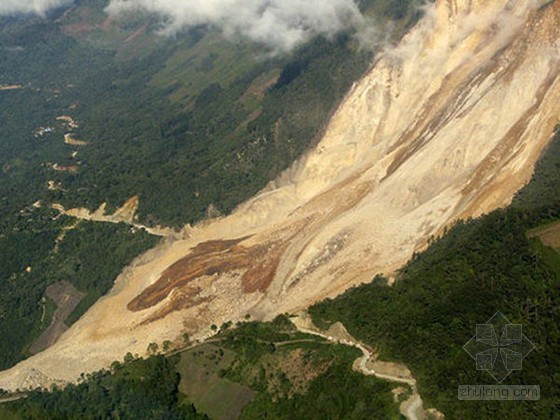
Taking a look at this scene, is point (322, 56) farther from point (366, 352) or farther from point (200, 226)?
point (366, 352)

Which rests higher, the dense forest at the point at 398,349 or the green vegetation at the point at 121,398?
the green vegetation at the point at 121,398

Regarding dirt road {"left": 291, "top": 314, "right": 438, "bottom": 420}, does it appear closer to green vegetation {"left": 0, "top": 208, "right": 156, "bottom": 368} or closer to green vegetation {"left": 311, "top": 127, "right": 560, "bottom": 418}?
green vegetation {"left": 311, "top": 127, "right": 560, "bottom": 418}

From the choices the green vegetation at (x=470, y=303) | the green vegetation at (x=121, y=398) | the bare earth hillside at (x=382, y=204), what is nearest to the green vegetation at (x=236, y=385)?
the green vegetation at (x=121, y=398)

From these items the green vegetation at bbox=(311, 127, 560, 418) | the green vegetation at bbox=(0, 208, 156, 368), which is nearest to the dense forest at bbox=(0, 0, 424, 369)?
the green vegetation at bbox=(0, 208, 156, 368)

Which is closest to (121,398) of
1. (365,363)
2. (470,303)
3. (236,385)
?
(236,385)

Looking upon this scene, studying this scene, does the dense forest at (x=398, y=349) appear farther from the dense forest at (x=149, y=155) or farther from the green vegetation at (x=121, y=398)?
the dense forest at (x=149, y=155)
